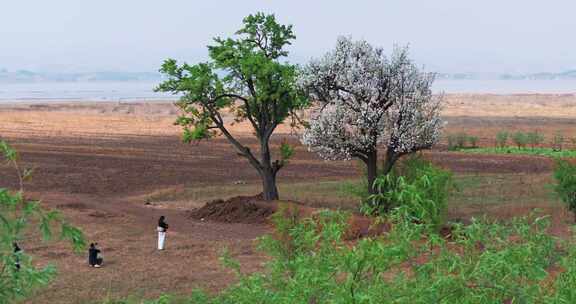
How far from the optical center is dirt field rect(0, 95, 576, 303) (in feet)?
78.8

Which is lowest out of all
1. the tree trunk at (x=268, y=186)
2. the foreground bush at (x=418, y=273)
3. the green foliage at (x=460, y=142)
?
the tree trunk at (x=268, y=186)

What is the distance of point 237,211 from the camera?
35781mm

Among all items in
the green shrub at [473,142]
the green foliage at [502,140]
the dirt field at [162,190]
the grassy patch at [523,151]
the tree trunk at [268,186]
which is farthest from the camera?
the green shrub at [473,142]

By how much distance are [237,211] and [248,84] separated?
248 inches

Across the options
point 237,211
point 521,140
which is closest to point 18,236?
point 237,211

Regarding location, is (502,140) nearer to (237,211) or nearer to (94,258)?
(237,211)

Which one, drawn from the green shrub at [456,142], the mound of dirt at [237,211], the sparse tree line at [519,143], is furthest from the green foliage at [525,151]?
the mound of dirt at [237,211]

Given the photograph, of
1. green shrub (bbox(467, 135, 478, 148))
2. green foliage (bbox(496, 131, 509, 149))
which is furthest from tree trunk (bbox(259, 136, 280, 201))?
green shrub (bbox(467, 135, 478, 148))

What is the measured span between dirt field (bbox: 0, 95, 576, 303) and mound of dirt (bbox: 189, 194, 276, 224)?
775mm

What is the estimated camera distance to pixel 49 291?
21.6 meters

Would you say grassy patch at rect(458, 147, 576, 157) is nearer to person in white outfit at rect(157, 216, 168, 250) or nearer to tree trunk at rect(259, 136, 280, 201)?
tree trunk at rect(259, 136, 280, 201)

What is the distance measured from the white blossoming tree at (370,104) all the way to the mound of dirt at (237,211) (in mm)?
3982

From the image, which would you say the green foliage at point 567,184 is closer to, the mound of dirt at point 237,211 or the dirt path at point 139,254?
the mound of dirt at point 237,211

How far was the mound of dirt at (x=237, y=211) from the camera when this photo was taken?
35.0 meters
